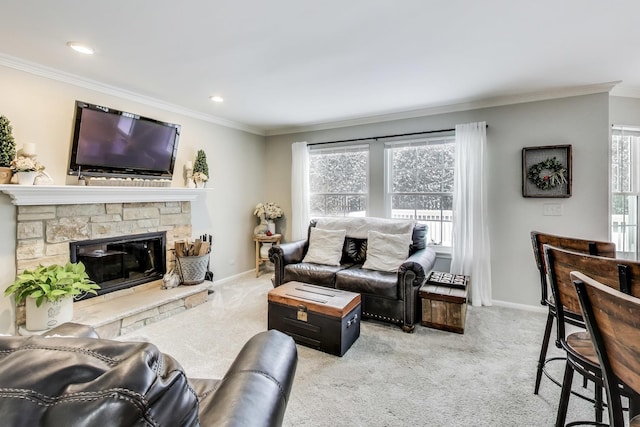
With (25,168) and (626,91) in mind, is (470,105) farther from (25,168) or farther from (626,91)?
(25,168)

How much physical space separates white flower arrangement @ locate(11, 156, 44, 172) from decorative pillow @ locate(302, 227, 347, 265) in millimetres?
2720

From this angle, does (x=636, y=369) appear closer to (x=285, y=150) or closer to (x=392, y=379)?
(x=392, y=379)

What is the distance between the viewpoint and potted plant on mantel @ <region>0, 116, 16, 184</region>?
2.39 m

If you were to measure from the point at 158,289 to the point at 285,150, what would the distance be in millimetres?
2834

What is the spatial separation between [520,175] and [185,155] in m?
4.05

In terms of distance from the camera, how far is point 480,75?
288 cm

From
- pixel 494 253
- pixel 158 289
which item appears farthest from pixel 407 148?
pixel 158 289

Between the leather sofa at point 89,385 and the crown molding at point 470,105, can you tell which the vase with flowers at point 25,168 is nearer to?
the leather sofa at point 89,385

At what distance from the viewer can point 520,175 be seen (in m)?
3.46

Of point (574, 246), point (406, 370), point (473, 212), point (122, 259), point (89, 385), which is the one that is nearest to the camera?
point (89, 385)

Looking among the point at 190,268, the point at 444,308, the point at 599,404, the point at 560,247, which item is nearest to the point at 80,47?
the point at 190,268

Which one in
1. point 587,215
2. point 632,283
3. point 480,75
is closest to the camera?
point 632,283

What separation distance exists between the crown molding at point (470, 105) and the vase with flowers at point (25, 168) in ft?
10.9

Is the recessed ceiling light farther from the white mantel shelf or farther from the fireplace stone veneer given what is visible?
the fireplace stone veneer
